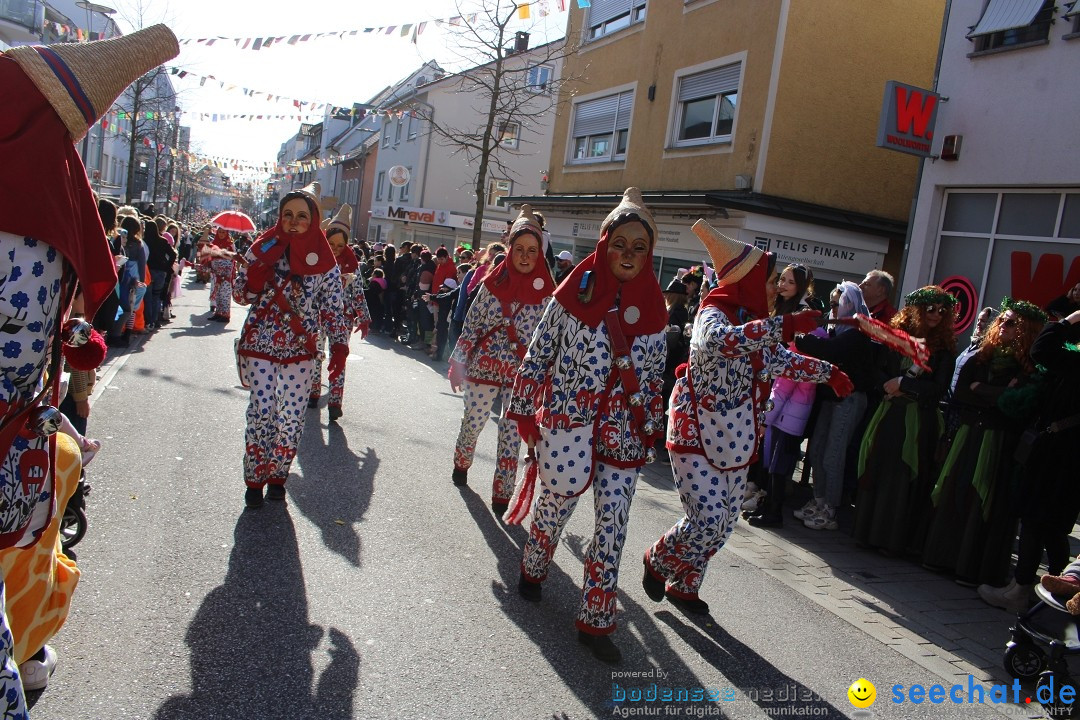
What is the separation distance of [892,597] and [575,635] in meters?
2.47

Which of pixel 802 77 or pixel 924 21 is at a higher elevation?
pixel 924 21

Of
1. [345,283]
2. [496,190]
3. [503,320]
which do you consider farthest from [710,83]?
[496,190]

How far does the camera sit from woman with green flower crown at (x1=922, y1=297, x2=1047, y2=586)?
209 inches

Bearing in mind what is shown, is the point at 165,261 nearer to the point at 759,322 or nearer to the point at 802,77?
the point at 802,77

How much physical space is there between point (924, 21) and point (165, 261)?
46.5 ft

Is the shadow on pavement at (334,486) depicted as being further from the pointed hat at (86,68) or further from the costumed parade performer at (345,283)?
the pointed hat at (86,68)

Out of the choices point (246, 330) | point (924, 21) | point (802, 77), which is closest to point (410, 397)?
point (246, 330)

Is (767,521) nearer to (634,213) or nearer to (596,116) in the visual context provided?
(634,213)

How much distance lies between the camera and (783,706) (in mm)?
3574

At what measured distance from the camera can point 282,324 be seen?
517cm

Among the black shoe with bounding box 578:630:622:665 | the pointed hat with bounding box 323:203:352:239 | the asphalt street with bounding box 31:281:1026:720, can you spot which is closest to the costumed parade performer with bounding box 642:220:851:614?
the asphalt street with bounding box 31:281:1026:720

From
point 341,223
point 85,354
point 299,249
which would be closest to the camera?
point 85,354

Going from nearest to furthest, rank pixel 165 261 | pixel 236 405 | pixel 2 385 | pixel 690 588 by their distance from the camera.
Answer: pixel 2 385 < pixel 690 588 < pixel 236 405 < pixel 165 261

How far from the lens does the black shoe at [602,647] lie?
12.2ft
